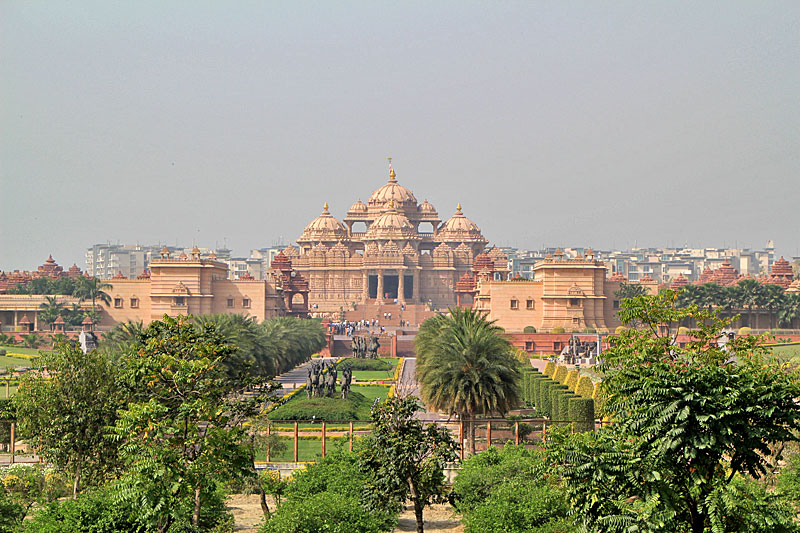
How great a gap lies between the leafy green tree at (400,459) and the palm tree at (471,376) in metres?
11.4

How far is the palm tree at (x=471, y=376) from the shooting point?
27.9 m

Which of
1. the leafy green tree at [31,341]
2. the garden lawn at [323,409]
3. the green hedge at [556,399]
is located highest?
the leafy green tree at [31,341]

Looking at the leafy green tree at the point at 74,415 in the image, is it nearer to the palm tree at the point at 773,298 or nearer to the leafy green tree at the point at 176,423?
the leafy green tree at the point at 176,423

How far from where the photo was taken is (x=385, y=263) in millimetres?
107625

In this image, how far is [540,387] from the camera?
34406mm

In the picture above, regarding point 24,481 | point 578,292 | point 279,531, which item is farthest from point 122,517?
point 578,292

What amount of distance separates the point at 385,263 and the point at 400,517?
88.4 meters

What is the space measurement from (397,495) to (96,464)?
5405 millimetres

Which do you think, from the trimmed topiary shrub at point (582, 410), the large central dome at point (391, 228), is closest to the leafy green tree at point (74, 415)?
the trimmed topiary shrub at point (582, 410)

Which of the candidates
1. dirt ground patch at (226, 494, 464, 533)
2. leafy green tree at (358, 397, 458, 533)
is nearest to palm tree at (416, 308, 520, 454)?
dirt ground patch at (226, 494, 464, 533)

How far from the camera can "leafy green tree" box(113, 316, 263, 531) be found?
13.6 metres

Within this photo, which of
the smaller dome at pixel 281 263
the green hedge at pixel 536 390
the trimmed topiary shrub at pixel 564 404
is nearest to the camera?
the trimmed topiary shrub at pixel 564 404

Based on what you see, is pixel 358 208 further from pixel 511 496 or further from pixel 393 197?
pixel 511 496

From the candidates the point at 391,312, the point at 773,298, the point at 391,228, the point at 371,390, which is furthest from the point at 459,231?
the point at 371,390
